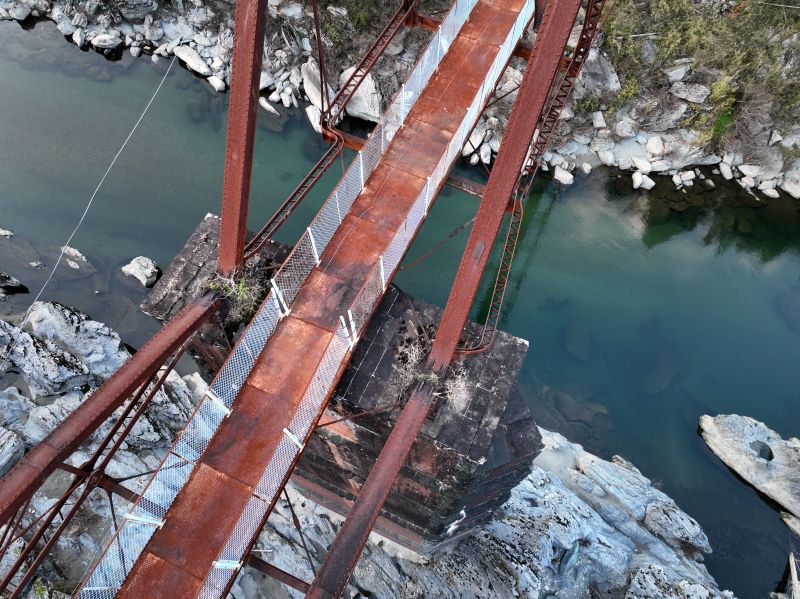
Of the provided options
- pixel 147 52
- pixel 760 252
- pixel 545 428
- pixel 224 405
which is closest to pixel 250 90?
pixel 224 405

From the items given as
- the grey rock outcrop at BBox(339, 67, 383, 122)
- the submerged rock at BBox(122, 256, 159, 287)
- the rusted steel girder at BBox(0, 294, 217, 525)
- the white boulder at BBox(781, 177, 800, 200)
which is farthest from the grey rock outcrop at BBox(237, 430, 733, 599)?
the white boulder at BBox(781, 177, 800, 200)

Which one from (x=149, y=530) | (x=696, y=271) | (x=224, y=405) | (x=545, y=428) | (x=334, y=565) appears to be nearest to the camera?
(x=334, y=565)

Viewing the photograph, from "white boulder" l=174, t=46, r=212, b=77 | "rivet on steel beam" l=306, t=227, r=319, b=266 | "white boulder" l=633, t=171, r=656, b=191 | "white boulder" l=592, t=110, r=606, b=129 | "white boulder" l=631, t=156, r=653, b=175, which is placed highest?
"white boulder" l=592, t=110, r=606, b=129

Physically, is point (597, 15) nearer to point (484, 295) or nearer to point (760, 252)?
point (484, 295)

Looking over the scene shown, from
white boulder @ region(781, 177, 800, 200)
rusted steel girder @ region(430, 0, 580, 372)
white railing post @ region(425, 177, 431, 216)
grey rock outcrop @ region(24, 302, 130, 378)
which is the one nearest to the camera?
rusted steel girder @ region(430, 0, 580, 372)

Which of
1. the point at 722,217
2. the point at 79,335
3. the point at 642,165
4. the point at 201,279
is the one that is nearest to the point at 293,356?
the point at 201,279

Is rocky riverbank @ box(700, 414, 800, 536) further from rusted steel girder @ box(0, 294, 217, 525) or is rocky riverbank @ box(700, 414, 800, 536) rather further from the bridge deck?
rusted steel girder @ box(0, 294, 217, 525)
